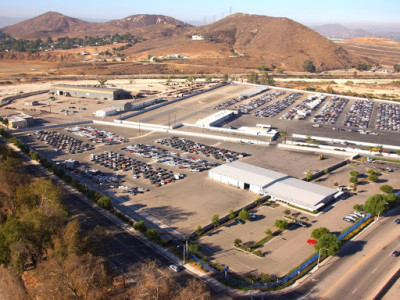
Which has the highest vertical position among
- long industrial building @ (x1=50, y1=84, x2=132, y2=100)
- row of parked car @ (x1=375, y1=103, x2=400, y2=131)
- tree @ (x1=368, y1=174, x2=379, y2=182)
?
long industrial building @ (x1=50, y1=84, x2=132, y2=100)

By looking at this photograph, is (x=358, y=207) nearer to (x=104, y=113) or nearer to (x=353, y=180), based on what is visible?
(x=353, y=180)

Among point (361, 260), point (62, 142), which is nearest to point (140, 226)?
point (361, 260)

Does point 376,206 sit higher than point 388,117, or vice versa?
point 388,117

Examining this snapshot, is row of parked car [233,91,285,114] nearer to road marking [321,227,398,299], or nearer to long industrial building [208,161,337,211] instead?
long industrial building [208,161,337,211]

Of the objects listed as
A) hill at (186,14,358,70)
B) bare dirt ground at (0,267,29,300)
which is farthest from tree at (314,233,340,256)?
hill at (186,14,358,70)

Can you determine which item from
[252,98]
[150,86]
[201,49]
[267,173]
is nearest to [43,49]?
[201,49]

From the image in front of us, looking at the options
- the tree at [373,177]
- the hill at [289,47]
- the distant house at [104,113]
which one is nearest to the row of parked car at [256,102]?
the distant house at [104,113]

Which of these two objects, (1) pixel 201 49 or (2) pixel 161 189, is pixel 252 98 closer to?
(2) pixel 161 189
